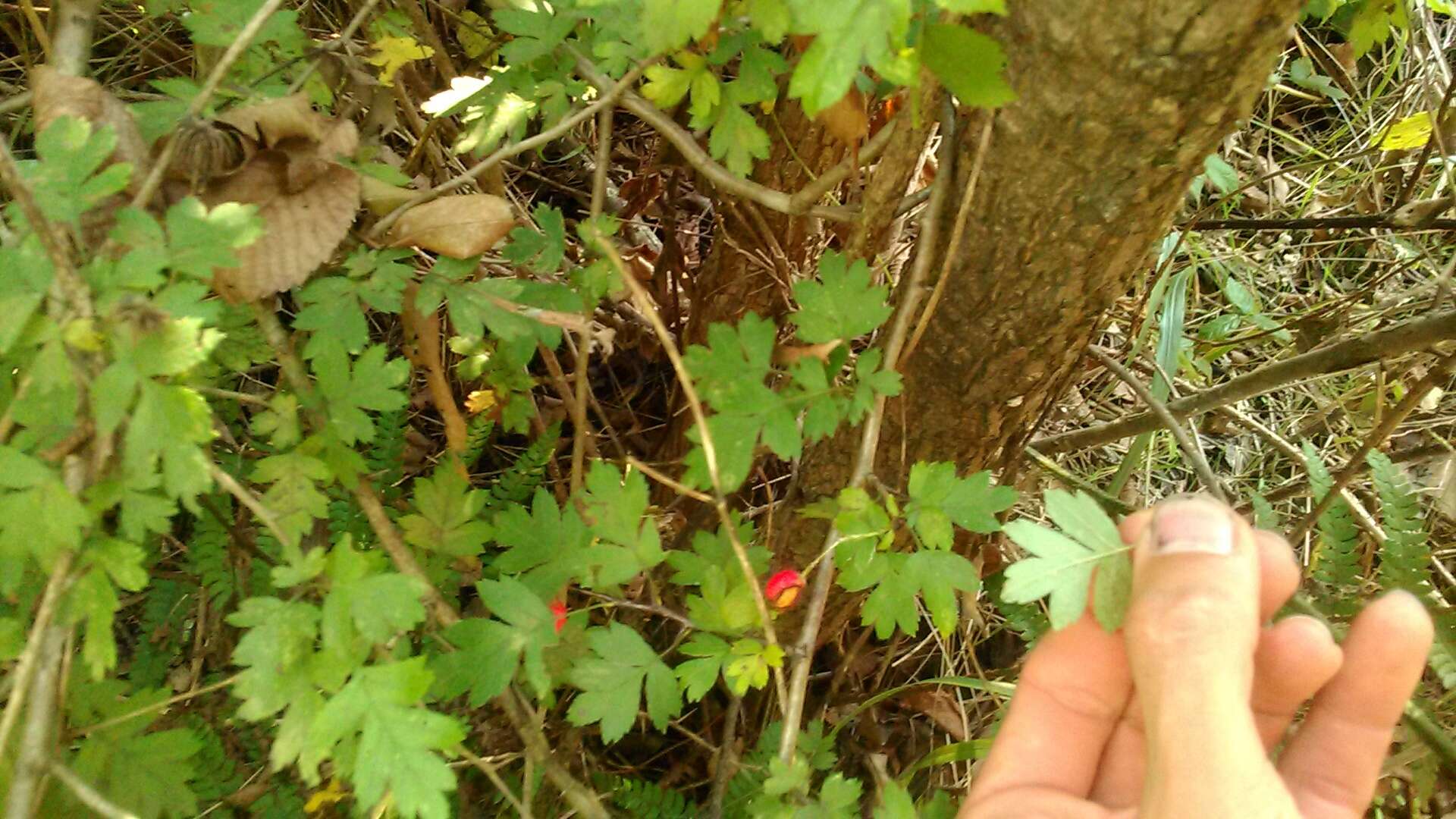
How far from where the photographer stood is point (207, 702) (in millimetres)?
1781

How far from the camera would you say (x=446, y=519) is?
1.55m

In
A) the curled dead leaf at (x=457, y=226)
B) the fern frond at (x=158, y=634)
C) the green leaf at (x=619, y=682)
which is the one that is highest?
the curled dead leaf at (x=457, y=226)

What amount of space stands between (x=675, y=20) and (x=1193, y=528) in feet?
2.67

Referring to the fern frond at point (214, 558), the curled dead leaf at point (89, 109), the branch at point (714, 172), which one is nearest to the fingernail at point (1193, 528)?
the branch at point (714, 172)

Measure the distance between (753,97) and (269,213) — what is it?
673 millimetres

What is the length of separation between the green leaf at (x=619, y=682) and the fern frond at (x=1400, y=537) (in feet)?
4.14

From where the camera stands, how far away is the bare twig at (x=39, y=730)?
1059 mm

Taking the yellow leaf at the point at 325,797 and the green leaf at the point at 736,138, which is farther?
the yellow leaf at the point at 325,797

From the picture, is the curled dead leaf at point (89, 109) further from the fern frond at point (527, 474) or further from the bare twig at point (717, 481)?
the fern frond at point (527, 474)

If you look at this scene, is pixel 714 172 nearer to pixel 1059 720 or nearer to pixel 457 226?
pixel 457 226

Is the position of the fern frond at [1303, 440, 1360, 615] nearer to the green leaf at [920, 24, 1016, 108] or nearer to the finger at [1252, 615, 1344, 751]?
the finger at [1252, 615, 1344, 751]

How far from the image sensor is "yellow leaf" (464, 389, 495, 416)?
6.39ft

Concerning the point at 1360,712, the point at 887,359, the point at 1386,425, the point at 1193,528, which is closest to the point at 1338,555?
the point at 1386,425

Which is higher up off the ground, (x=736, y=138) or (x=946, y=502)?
(x=736, y=138)
